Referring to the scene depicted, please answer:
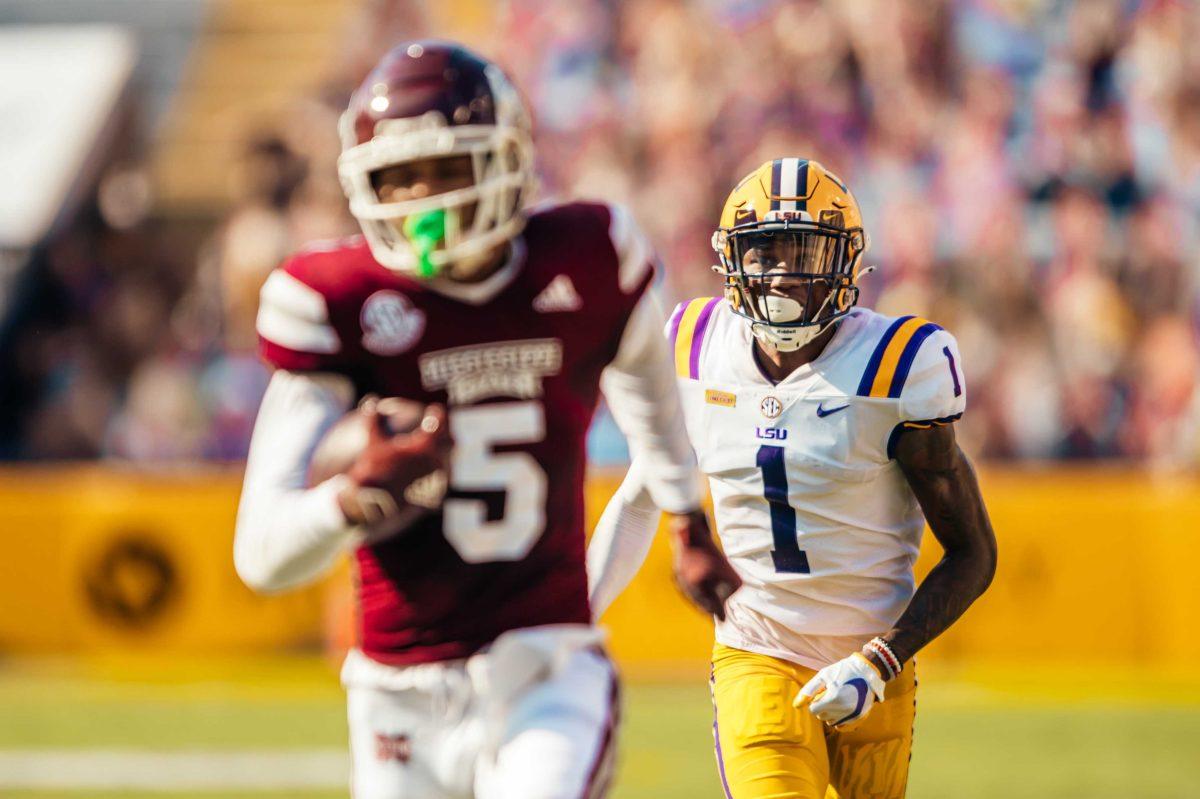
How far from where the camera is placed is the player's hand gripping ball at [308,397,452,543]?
9.13ft

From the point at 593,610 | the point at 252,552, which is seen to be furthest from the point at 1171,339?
the point at 252,552

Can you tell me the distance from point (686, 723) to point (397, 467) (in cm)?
550

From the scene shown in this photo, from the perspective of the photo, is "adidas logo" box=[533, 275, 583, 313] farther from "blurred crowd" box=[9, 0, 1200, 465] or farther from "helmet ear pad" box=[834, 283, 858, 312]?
"blurred crowd" box=[9, 0, 1200, 465]

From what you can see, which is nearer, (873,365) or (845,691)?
(845,691)

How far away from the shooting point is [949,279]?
33.3ft

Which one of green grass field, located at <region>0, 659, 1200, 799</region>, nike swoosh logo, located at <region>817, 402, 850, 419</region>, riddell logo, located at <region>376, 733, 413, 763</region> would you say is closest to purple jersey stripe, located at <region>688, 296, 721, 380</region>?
nike swoosh logo, located at <region>817, 402, 850, 419</region>

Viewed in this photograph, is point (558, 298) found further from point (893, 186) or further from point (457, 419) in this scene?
point (893, 186)

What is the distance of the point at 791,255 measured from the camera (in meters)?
3.64

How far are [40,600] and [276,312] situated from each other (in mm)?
7039

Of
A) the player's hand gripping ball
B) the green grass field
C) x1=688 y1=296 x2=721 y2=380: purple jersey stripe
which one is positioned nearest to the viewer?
the player's hand gripping ball

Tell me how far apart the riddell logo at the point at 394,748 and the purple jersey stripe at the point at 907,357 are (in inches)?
44.9

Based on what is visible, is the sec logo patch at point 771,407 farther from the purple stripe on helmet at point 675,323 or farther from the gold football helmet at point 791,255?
the purple stripe on helmet at point 675,323

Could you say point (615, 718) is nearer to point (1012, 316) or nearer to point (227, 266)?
point (1012, 316)

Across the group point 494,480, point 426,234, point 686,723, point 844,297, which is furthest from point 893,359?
point 686,723
